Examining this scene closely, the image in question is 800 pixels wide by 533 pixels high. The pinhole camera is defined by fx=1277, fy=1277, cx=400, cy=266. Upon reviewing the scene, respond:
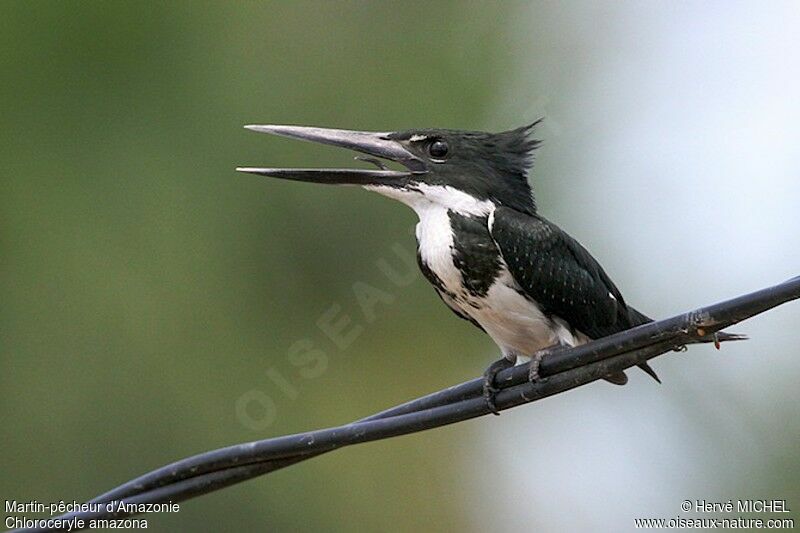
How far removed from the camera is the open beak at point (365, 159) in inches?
192

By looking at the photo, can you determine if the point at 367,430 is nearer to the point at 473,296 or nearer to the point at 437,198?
the point at 473,296

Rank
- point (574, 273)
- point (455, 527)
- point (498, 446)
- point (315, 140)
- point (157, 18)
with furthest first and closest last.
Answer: point (157, 18) < point (498, 446) < point (455, 527) < point (315, 140) < point (574, 273)

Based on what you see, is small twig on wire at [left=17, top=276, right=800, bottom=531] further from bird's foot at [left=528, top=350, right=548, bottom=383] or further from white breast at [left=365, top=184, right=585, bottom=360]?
white breast at [left=365, top=184, right=585, bottom=360]

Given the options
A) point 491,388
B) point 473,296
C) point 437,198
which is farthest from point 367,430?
point 437,198

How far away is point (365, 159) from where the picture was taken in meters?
5.09

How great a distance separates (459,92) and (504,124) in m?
0.61

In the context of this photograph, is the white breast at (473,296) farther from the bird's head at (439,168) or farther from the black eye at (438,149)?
the black eye at (438,149)

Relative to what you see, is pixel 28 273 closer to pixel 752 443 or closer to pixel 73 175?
pixel 73 175

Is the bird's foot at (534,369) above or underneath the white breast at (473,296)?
underneath

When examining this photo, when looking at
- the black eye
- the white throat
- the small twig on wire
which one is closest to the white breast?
the white throat

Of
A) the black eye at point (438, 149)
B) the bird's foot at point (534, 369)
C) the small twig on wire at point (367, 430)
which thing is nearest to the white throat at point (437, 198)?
the black eye at point (438, 149)

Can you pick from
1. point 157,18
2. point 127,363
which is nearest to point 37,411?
point 127,363

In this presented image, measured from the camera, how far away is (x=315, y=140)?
5203 mm

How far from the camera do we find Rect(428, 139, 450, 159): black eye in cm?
512
